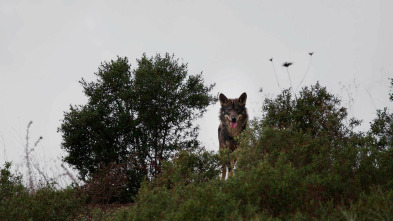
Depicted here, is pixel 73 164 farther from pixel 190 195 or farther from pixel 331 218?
pixel 331 218

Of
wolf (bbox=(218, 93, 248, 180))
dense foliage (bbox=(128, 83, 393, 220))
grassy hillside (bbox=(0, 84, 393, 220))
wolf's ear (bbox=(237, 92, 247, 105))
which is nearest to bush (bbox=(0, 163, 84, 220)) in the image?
grassy hillside (bbox=(0, 84, 393, 220))

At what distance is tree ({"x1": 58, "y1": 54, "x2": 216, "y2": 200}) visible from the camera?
1672 cm

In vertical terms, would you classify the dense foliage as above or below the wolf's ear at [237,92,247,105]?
below

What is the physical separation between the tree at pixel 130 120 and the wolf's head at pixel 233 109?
13.5 feet

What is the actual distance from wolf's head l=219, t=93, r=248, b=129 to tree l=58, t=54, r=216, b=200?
410cm

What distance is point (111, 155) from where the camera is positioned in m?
16.6

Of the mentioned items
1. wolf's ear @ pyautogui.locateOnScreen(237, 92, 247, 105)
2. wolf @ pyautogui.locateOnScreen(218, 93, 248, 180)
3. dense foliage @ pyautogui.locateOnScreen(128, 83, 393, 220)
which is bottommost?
dense foliage @ pyautogui.locateOnScreen(128, 83, 393, 220)

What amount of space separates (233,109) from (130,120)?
550cm

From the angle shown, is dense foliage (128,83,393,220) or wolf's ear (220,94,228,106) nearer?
dense foliage (128,83,393,220)

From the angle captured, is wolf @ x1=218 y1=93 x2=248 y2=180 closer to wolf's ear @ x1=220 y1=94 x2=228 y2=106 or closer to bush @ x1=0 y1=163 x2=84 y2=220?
wolf's ear @ x1=220 y1=94 x2=228 y2=106

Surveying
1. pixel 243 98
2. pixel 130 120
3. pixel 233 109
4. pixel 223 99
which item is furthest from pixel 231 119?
pixel 130 120

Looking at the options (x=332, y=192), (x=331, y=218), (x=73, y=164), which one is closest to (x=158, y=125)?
(x=73, y=164)

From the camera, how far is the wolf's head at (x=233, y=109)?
43.7 ft

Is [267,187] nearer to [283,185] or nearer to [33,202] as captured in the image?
[283,185]
